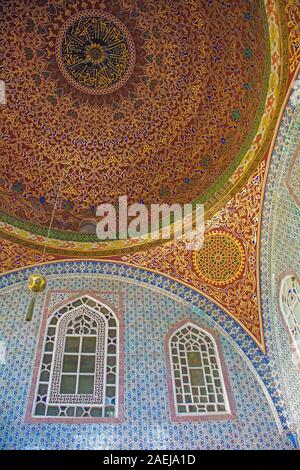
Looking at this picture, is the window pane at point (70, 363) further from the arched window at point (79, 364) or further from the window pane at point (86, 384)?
the window pane at point (86, 384)

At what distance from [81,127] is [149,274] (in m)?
3.07

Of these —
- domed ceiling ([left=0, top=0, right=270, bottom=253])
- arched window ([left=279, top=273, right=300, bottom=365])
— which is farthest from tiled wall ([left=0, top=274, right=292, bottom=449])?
domed ceiling ([left=0, top=0, right=270, bottom=253])

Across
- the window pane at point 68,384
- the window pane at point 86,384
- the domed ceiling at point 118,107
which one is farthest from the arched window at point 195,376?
the domed ceiling at point 118,107

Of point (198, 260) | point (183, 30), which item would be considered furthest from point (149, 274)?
point (183, 30)

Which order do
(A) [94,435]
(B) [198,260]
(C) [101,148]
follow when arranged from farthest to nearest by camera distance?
(C) [101,148] < (B) [198,260] < (A) [94,435]

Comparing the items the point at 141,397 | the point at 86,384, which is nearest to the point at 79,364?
the point at 86,384

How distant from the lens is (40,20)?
827cm

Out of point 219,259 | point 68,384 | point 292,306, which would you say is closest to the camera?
point 68,384

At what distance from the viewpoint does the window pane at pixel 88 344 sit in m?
7.38

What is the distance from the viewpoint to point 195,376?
721cm

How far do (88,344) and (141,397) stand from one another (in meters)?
1.27

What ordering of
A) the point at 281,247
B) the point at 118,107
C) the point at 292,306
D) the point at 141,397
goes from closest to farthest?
the point at 141,397
the point at 292,306
the point at 281,247
the point at 118,107

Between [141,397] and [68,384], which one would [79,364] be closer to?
[68,384]

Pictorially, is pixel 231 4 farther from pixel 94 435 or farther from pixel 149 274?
pixel 94 435
